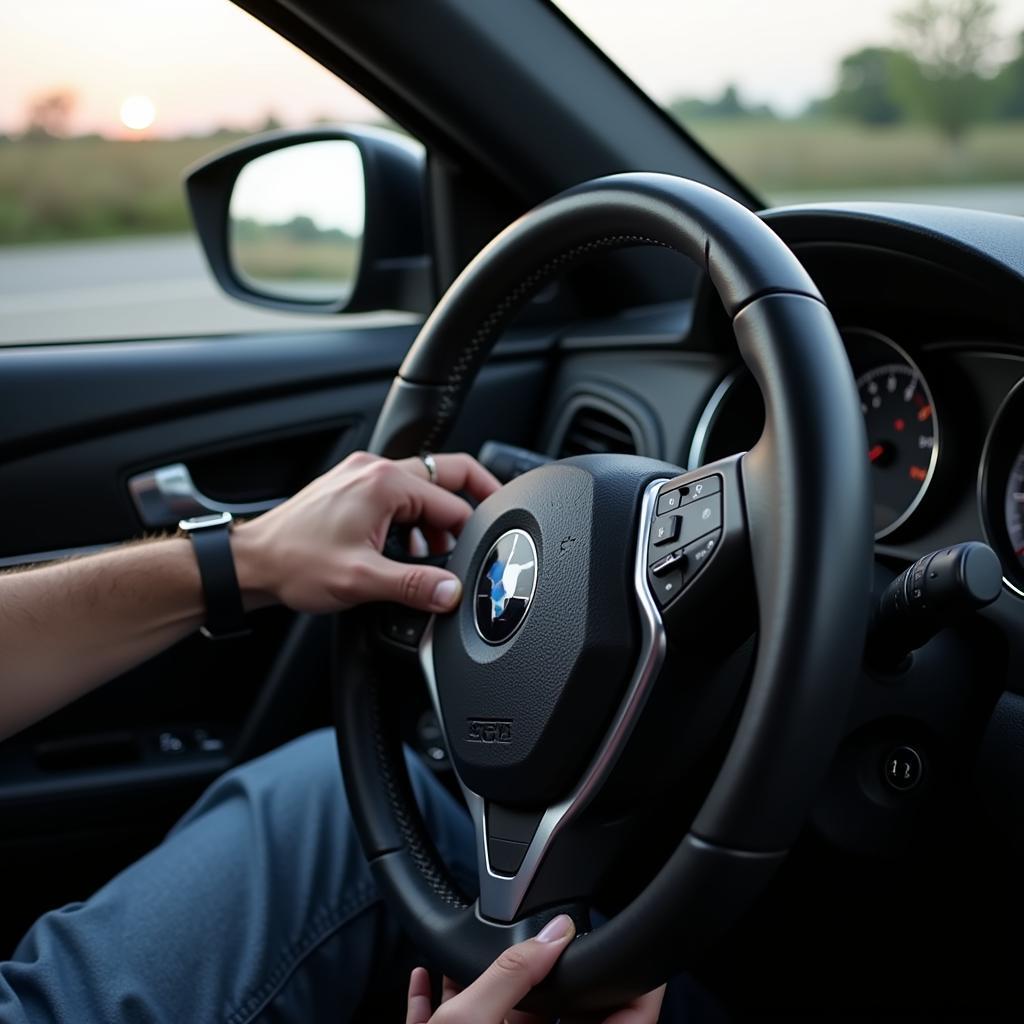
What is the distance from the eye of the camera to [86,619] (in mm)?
1250

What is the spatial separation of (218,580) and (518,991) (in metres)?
0.55

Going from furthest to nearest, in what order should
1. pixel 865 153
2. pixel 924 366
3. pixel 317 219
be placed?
pixel 317 219
pixel 865 153
pixel 924 366

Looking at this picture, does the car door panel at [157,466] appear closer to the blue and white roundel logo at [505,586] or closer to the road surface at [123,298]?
the road surface at [123,298]

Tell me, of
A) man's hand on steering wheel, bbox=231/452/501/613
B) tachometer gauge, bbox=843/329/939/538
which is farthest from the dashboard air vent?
man's hand on steering wheel, bbox=231/452/501/613

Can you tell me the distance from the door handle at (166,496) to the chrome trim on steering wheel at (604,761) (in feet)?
3.30

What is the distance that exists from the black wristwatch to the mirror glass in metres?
0.90

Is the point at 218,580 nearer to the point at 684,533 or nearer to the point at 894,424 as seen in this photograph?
the point at 684,533

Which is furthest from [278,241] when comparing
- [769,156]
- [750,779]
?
[750,779]

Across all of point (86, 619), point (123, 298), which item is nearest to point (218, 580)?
point (86, 619)

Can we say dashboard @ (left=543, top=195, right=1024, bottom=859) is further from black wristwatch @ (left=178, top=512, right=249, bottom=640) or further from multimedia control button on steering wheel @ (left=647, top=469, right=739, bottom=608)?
black wristwatch @ (left=178, top=512, right=249, bottom=640)

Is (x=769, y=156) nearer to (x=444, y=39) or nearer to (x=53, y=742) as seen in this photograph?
(x=444, y=39)

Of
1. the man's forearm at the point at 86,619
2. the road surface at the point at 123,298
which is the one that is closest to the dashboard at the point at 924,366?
the man's forearm at the point at 86,619

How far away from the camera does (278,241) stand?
88.2 inches

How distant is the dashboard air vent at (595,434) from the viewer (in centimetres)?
168
